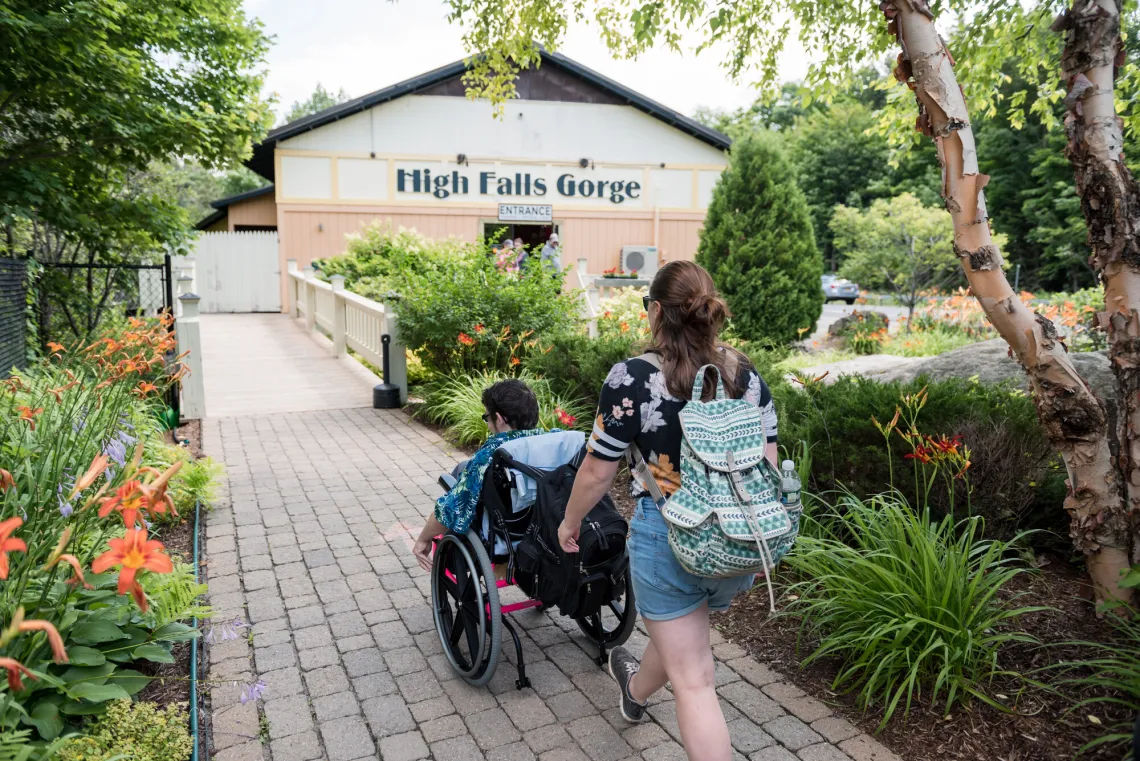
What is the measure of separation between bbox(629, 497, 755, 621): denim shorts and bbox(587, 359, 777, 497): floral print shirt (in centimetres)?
12

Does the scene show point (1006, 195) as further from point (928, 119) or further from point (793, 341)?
point (928, 119)

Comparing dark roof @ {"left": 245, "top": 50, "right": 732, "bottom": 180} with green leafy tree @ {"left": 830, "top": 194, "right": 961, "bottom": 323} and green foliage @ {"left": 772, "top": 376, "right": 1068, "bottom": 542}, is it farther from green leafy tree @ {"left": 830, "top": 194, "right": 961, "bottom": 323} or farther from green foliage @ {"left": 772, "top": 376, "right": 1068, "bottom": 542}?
green foliage @ {"left": 772, "top": 376, "right": 1068, "bottom": 542}

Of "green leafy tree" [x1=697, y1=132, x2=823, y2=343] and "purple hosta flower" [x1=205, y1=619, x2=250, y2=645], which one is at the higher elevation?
"green leafy tree" [x1=697, y1=132, x2=823, y2=343]

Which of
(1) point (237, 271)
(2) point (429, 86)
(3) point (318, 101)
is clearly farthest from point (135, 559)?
(3) point (318, 101)

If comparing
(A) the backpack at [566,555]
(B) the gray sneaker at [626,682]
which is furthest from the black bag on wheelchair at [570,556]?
(B) the gray sneaker at [626,682]

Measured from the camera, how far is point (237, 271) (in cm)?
2142

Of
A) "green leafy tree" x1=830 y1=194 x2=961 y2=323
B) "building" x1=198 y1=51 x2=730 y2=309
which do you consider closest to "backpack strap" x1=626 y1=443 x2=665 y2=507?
"green leafy tree" x1=830 y1=194 x2=961 y2=323

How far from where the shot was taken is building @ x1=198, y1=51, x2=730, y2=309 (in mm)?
21266

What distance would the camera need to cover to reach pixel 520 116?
74.5ft

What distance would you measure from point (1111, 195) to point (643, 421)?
2188 millimetres

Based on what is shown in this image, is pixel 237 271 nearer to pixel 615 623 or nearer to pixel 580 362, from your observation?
pixel 580 362

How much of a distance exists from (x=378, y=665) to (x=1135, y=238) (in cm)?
349

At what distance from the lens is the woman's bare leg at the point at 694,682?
2.33m

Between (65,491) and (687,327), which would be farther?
(65,491)
